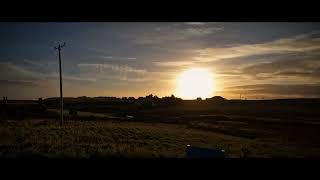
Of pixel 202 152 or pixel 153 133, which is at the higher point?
pixel 202 152

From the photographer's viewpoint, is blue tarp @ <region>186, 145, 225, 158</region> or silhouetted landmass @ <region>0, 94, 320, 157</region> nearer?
blue tarp @ <region>186, 145, 225, 158</region>

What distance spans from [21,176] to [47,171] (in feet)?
0.54

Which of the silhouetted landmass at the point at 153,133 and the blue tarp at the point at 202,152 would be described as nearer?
the blue tarp at the point at 202,152

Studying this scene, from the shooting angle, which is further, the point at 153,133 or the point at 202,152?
the point at 153,133

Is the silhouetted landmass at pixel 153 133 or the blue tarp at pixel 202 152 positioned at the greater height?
the blue tarp at pixel 202 152

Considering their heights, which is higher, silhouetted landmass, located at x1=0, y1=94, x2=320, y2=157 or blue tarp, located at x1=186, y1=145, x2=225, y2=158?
blue tarp, located at x1=186, y1=145, x2=225, y2=158

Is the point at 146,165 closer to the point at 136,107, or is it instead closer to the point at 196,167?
the point at 196,167
